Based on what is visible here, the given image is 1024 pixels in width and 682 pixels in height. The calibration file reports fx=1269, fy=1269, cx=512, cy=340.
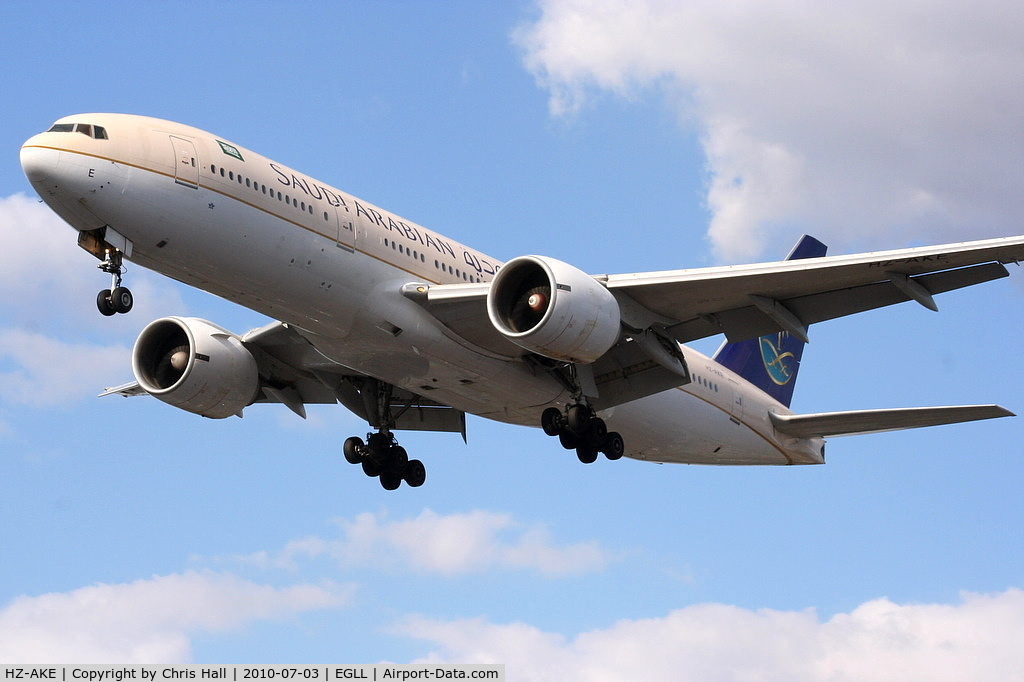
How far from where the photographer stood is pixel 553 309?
2256cm

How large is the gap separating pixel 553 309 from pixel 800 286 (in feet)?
15.8

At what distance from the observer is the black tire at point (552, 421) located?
87.2 ft

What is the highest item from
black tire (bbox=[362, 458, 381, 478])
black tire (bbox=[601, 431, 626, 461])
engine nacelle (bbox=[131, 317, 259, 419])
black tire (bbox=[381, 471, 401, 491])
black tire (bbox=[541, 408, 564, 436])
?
engine nacelle (bbox=[131, 317, 259, 419])

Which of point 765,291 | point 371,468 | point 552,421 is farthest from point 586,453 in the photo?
point 371,468

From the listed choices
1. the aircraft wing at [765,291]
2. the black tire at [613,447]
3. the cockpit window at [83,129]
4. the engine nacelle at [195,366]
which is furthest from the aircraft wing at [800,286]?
the cockpit window at [83,129]

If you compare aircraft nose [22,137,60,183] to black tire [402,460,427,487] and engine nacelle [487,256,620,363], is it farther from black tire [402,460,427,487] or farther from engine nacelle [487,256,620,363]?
black tire [402,460,427,487]

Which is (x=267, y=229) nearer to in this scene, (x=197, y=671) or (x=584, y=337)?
(x=584, y=337)

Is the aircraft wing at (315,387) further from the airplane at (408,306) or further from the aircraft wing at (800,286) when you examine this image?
the aircraft wing at (800,286)

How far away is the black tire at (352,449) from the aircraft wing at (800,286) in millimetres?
8332

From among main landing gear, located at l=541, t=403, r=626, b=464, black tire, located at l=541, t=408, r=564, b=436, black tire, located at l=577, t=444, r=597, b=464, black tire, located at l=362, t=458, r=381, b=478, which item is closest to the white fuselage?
black tire, located at l=541, t=408, r=564, b=436

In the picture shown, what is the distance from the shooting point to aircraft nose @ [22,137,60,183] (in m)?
20.3

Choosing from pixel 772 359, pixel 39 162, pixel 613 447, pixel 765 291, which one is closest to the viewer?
pixel 39 162

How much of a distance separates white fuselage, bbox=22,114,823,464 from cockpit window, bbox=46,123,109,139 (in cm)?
12

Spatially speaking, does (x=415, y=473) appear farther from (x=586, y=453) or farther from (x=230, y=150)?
(x=230, y=150)
